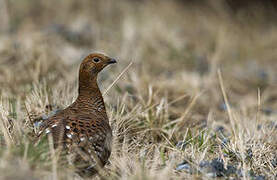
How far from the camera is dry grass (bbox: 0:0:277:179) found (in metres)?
3.32

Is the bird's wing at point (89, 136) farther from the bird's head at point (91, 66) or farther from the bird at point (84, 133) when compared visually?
the bird's head at point (91, 66)

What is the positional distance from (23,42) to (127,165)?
15.3ft

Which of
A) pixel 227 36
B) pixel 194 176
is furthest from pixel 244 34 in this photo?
pixel 194 176

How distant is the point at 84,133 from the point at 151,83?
2.97 meters

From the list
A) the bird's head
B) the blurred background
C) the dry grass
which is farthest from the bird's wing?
the blurred background

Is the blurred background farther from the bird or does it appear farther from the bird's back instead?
the bird's back

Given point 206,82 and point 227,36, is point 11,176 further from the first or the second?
point 227,36

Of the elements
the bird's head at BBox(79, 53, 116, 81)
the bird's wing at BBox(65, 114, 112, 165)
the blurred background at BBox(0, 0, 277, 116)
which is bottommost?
the blurred background at BBox(0, 0, 277, 116)

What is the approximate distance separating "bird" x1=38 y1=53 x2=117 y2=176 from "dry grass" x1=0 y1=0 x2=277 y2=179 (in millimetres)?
113

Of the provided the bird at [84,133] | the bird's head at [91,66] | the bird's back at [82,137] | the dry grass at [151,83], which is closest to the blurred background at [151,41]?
the dry grass at [151,83]

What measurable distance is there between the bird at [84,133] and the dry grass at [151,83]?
0.11 m

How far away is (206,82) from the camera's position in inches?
295

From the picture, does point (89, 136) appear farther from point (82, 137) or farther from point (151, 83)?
point (151, 83)

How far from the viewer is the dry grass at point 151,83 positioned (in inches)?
131
